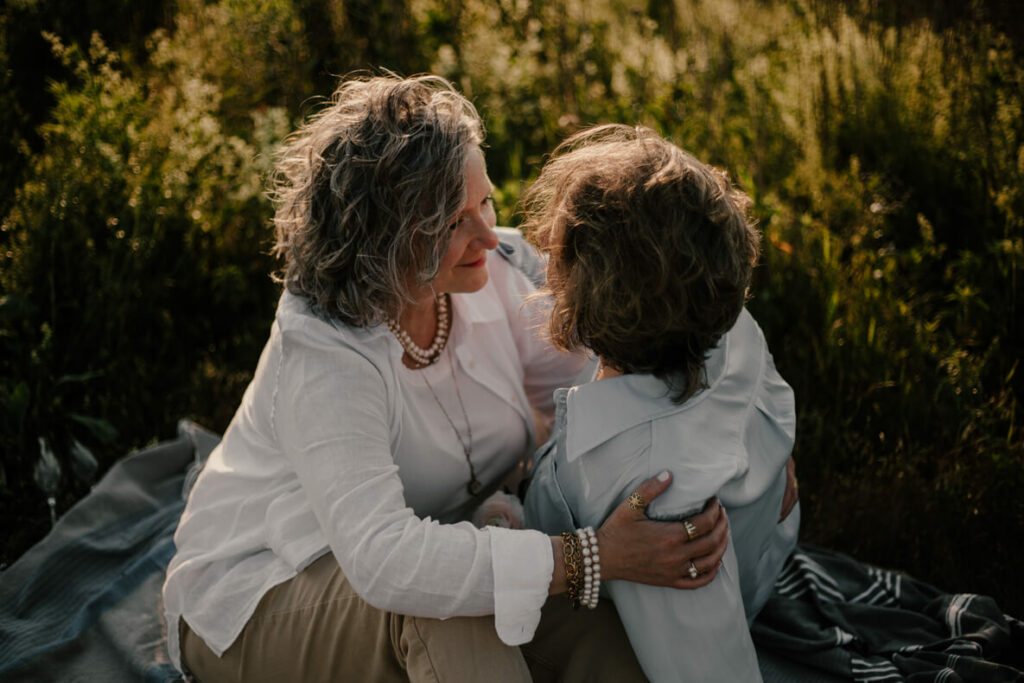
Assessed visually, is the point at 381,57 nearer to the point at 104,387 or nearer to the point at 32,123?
the point at 32,123

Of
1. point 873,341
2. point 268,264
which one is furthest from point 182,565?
point 873,341

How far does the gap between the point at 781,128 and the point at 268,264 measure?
2301 mm

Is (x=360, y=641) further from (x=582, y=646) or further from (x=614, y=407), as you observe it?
(x=614, y=407)

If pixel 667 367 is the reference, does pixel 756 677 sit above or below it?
below

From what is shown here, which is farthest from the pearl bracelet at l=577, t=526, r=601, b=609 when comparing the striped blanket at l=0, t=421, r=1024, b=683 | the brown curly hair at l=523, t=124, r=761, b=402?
the striped blanket at l=0, t=421, r=1024, b=683

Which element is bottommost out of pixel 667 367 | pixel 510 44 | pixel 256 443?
pixel 256 443

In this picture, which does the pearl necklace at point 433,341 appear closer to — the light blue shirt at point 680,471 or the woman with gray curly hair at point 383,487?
the woman with gray curly hair at point 383,487

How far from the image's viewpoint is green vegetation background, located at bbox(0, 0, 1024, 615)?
2.79 metres

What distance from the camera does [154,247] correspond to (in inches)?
132

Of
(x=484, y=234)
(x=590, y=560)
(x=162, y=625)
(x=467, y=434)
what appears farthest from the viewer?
(x=162, y=625)

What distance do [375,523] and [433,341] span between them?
1.91ft

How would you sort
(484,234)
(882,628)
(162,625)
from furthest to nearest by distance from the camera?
(162,625)
(882,628)
(484,234)

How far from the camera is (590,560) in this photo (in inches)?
65.8

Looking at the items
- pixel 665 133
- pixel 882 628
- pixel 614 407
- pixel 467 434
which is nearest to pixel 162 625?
pixel 467 434
